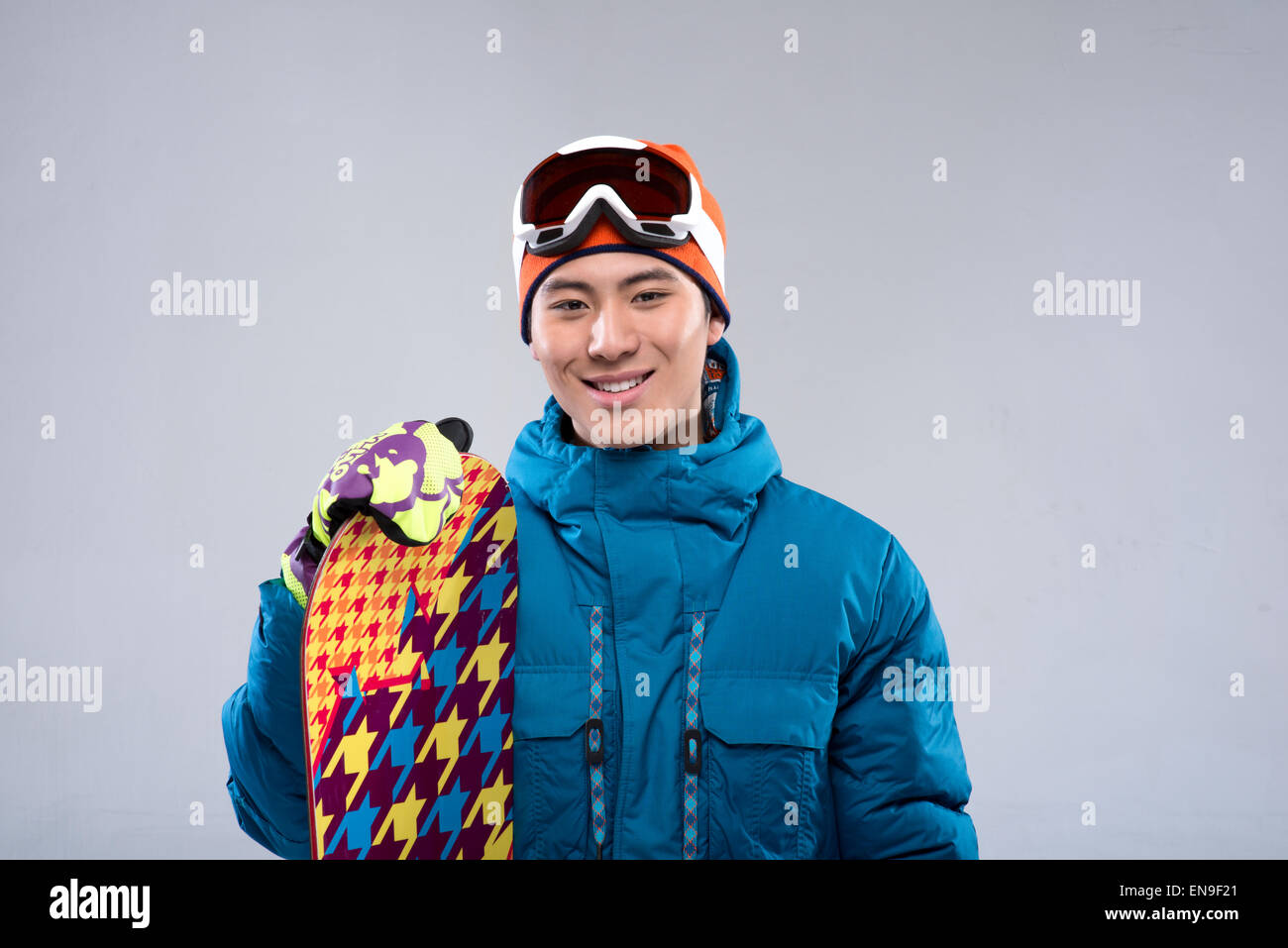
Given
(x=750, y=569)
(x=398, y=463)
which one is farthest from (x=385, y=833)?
(x=750, y=569)

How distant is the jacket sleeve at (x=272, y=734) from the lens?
51.8 inches

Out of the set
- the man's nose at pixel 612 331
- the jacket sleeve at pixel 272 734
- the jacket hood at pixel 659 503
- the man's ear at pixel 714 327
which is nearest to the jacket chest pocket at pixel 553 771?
the jacket hood at pixel 659 503

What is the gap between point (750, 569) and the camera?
1422 millimetres

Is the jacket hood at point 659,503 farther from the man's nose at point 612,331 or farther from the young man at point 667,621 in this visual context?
the man's nose at point 612,331

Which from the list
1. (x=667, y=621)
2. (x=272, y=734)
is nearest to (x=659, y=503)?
(x=667, y=621)

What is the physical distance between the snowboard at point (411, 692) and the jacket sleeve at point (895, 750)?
451mm

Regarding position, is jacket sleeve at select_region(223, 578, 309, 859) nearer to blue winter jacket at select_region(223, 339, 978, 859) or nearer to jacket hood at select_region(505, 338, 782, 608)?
blue winter jacket at select_region(223, 339, 978, 859)

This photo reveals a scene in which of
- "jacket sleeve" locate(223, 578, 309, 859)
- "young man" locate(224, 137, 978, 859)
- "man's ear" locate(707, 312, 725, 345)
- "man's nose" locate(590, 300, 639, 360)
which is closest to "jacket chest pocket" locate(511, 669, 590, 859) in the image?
"young man" locate(224, 137, 978, 859)

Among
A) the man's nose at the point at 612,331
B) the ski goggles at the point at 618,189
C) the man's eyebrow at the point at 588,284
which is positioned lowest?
the man's nose at the point at 612,331

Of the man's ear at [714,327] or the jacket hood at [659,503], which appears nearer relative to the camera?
the jacket hood at [659,503]

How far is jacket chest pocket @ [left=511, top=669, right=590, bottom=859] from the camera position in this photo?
4.37 ft

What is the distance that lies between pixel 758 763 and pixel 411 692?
0.46m

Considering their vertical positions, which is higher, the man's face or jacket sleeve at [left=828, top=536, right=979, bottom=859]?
the man's face

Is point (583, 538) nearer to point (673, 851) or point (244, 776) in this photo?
point (673, 851)
